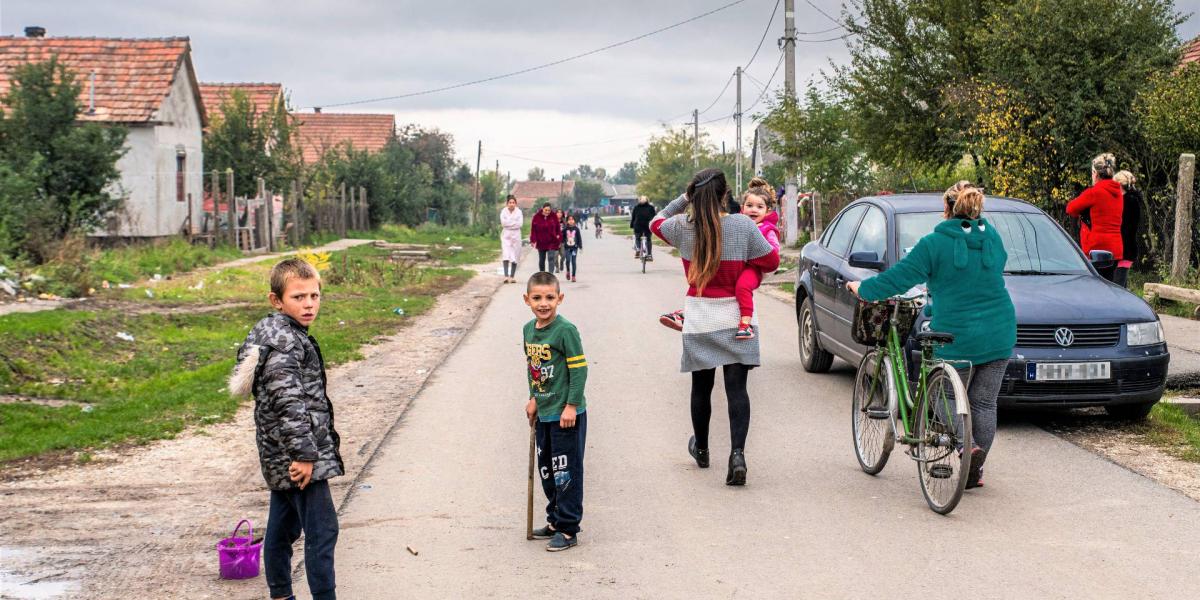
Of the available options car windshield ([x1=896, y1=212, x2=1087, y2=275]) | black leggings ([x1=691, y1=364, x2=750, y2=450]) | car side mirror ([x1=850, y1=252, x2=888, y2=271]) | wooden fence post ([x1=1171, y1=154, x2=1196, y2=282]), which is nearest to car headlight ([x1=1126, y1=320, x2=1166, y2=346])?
car windshield ([x1=896, y1=212, x2=1087, y2=275])

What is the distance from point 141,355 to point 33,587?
7700 millimetres

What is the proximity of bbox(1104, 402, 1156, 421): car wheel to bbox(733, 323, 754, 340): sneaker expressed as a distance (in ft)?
10.9

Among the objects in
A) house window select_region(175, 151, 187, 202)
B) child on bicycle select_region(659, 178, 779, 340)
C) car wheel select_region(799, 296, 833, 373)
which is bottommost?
car wheel select_region(799, 296, 833, 373)

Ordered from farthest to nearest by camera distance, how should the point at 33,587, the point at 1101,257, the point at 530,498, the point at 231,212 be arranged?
the point at 231,212 < the point at 1101,257 < the point at 530,498 < the point at 33,587

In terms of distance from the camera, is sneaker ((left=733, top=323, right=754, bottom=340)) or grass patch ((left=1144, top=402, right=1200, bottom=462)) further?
grass patch ((left=1144, top=402, right=1200, bottom=462))

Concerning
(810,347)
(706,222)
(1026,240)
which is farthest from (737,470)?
(810,347)

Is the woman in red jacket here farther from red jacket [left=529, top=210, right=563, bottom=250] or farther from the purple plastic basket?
red jacket [left=529, top=210, right=563, bottom=250]

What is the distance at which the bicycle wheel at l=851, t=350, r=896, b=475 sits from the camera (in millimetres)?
7148

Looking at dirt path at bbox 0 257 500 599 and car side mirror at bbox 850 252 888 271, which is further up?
car side mirror at bbox 850 252 888 271

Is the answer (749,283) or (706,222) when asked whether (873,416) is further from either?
(706,222)

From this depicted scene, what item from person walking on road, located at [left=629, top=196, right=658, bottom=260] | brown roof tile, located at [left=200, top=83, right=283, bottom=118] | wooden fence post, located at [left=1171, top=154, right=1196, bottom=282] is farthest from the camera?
brown roof tile, located at [left=200, top=83, right=283, bottom=118]

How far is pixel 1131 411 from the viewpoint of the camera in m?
8.89

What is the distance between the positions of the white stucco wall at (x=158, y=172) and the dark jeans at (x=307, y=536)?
2493cm

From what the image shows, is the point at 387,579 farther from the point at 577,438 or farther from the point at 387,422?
the point at 387,422
